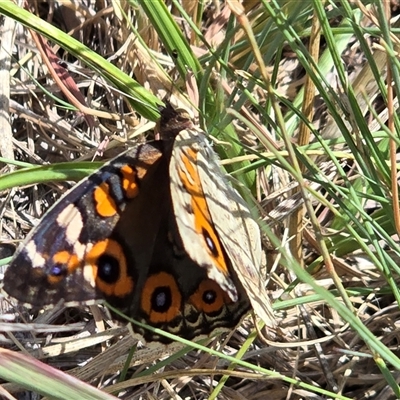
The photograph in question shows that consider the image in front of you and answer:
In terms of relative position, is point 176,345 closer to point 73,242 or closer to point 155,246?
point 155,246

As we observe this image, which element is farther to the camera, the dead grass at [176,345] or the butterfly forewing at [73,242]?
the dead grass at [176,345]

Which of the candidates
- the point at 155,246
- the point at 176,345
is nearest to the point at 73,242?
the point at 155,246

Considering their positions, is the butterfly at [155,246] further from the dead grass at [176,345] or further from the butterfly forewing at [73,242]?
the dead grass at [176,345]

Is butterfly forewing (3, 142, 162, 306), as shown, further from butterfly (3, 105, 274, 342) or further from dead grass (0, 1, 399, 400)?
dead grass (0, 1, 399, 400)

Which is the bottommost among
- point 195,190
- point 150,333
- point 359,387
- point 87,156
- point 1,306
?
point 359,387

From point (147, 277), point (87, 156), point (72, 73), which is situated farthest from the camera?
point (72, 73)

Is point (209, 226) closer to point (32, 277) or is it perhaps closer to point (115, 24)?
point (32, 277)

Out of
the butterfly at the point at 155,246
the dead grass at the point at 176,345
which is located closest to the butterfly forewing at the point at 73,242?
the butterfly at the point at 155,246

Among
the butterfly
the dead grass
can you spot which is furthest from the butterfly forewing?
the dead grass

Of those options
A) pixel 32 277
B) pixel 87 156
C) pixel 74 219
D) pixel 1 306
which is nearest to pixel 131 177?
pixel 74 219
